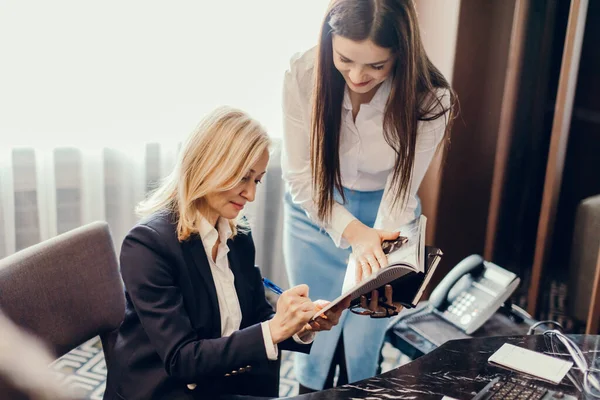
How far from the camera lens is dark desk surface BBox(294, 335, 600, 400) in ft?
3.68

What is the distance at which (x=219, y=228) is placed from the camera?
1.41 metres

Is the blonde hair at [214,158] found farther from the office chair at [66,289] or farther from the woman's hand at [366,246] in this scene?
the woman's hand at [366,246]

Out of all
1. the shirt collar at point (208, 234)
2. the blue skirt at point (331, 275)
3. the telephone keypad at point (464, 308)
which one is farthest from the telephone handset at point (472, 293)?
the shirt collar at point (208, 234)

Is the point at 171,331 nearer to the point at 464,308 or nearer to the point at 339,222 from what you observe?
the point at 339,222

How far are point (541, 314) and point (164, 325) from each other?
1.65 m

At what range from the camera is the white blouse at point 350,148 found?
64.6 inches

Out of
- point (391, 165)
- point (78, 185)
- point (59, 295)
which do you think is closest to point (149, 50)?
point (78, 185)

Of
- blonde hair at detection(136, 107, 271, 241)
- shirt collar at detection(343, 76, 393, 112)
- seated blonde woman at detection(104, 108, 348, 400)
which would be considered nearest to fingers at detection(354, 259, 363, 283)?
seated blonde woman at detection(104, 108, 348, 400)

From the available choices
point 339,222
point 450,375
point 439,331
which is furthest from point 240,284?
point 439,331

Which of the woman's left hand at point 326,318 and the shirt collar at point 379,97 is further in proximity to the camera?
the shirt collar at point 379,97

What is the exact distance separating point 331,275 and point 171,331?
703 millimetres

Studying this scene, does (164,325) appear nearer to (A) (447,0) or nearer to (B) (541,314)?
(B) (541,314)

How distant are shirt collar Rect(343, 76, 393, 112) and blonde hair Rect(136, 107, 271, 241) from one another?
40 cm

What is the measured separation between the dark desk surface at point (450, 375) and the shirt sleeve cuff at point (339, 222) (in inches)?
18.1
